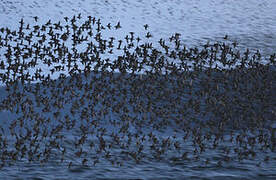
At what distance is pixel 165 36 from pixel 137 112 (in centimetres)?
1619

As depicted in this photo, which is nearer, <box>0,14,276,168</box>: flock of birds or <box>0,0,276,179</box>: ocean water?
<box>0,0,276,179</box>: ocean water

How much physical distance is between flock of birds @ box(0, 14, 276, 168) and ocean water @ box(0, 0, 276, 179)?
120 millimetres

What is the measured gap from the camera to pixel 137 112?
62.2 feet

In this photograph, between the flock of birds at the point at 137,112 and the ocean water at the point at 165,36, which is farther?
the flock of birds at the point at 137,112

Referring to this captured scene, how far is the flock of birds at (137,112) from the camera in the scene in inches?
599

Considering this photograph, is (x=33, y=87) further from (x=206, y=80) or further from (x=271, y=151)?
(x=271, y=151)

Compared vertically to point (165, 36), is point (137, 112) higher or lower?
lower

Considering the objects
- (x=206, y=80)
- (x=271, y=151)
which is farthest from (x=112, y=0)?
(x=271, y=151)

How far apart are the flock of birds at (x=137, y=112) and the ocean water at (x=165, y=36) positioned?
0.12 m

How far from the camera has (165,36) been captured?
113 ft

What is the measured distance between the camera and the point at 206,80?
72.0ft

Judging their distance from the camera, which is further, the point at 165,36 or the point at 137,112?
the point at 165,36

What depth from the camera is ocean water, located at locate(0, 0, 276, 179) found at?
13.4m

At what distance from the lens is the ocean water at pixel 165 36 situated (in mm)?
13406
